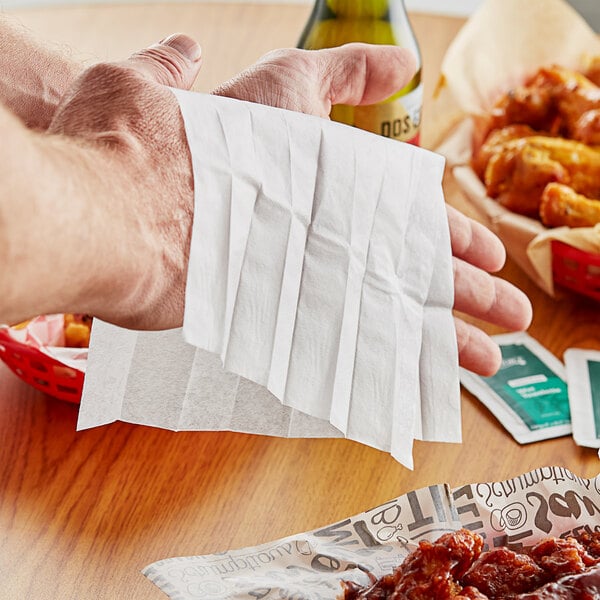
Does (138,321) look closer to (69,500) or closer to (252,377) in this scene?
(252,377)

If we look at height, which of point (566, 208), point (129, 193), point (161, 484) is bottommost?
point (161, 484)

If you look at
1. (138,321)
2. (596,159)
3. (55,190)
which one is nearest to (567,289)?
(596,159)

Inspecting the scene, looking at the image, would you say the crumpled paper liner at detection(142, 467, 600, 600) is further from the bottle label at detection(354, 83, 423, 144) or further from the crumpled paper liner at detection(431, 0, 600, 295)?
the crumpled paper liner at detection(431, 0, 600, 295)

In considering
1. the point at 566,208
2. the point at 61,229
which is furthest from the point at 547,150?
the point at 61,229

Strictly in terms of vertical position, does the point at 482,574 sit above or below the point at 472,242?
below

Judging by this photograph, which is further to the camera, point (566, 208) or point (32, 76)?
point (566, 208)

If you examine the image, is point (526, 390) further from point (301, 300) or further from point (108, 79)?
point (108, 79)
